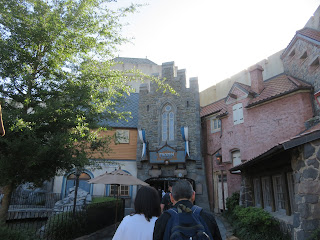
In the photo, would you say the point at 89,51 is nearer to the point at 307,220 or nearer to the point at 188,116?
the point at 307,220

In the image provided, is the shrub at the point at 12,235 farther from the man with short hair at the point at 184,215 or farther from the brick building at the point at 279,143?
the brick building at the point at 279,143

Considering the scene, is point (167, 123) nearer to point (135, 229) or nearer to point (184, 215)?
point (135, 229)

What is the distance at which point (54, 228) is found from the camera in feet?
25.2

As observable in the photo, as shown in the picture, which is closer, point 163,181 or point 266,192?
point 266,192

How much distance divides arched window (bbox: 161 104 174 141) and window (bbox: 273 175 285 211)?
10.7 m

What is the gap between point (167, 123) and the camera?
779 inches

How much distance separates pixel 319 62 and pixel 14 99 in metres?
12.1

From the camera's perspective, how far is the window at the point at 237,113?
14.5 m

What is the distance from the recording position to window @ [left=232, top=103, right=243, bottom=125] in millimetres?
14484

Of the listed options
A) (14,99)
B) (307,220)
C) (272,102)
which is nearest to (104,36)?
(14,99)

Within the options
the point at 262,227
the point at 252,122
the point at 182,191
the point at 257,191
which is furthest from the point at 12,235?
the point at 252,122

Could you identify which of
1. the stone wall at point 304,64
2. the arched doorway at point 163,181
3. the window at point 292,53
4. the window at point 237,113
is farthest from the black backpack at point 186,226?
the arched doorway at point 163,181

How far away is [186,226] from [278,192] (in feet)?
26.7

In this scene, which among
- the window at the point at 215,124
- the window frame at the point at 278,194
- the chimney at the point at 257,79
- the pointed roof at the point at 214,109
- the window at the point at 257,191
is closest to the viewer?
the window frame at the point at 278,194
